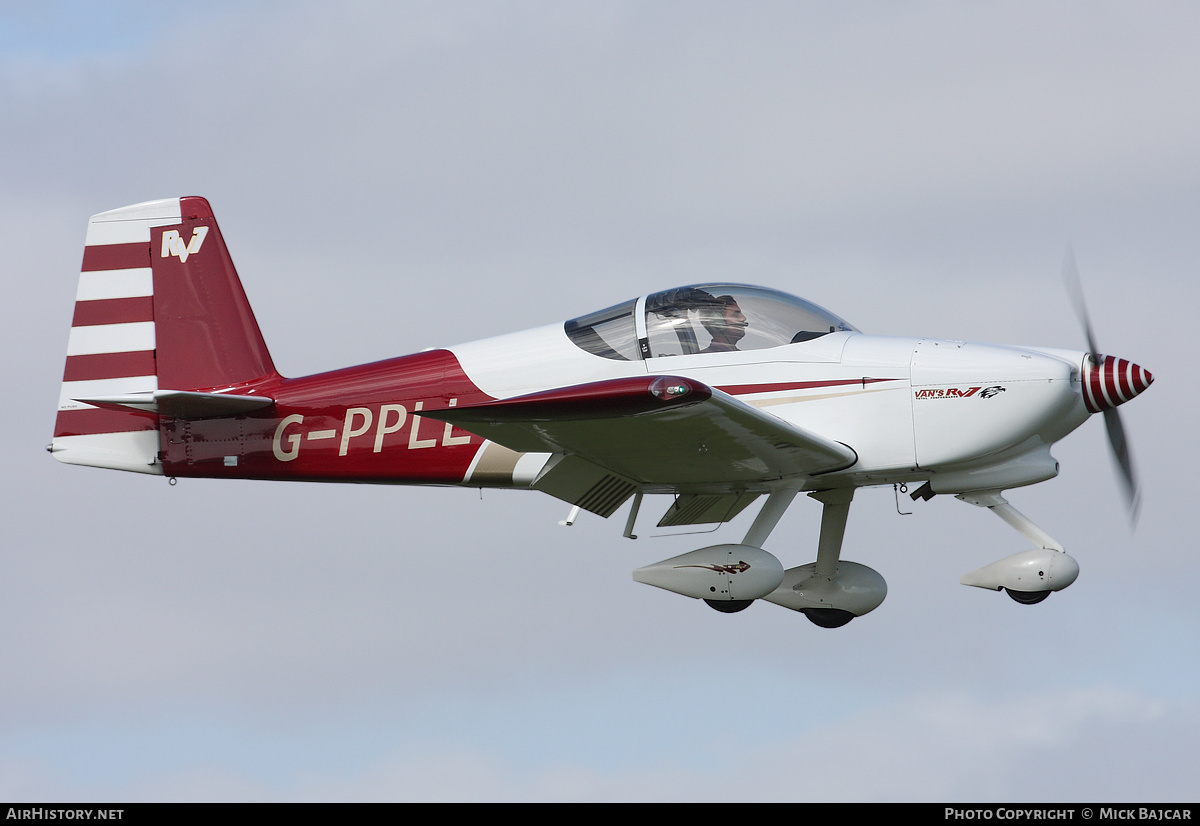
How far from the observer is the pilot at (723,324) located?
37.8 feet

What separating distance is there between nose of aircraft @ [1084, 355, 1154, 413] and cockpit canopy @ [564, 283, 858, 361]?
6.18 ft

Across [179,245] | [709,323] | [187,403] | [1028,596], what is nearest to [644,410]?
[709,323]

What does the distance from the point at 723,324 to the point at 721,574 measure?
1.98 meters

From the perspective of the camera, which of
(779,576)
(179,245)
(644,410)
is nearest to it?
(644,410)

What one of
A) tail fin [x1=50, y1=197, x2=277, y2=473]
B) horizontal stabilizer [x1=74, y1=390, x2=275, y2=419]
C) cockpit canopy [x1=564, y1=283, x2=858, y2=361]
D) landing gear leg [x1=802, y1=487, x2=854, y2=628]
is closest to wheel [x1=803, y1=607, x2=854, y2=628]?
landing gear leg [x1=802, y1=487, x2=854, y2=628]

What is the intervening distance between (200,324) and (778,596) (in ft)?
18.7

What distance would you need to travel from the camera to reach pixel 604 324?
11.9 metres

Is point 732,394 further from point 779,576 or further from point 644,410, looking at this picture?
point 644,410

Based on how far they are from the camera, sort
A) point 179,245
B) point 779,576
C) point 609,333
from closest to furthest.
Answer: point 779,576 → point 609,333 → point 179,245

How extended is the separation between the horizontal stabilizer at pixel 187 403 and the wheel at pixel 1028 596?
248 inches

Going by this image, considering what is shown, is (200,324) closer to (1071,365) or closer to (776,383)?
(776,383)

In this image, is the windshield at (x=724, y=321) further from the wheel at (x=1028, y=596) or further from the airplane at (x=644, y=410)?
the wheel at (x=1028, y=596)

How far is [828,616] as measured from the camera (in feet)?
40.9
